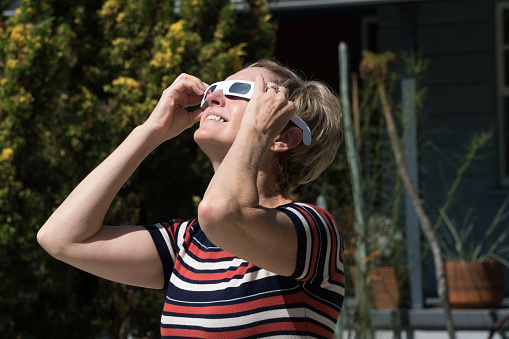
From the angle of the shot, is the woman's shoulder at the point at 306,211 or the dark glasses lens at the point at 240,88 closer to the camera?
the woman's shoulder at the point at 306,211

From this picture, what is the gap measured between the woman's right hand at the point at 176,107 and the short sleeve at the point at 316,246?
0.55 m

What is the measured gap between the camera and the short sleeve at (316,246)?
62.7 inches

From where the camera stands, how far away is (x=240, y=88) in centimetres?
179

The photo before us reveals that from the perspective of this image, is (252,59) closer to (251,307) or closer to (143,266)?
(143,266)

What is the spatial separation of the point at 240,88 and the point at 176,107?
0.40m

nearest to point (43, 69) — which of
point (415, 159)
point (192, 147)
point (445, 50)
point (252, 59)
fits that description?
point (192, 147)

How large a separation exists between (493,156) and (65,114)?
4.52m

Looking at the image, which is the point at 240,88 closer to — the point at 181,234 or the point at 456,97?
the point at 181,234

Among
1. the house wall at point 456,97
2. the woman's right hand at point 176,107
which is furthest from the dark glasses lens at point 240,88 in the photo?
the house wall at point 456,97

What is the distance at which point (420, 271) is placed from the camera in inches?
237

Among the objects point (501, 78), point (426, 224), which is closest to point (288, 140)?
point (426, 224)

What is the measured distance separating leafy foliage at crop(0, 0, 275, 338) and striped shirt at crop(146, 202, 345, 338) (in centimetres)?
212

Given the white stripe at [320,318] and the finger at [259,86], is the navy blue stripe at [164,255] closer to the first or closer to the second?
the white stripe at [320,318]

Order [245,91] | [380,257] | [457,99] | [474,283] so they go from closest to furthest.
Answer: [245,91]
[380,257]
[474,283]
[457,99]
